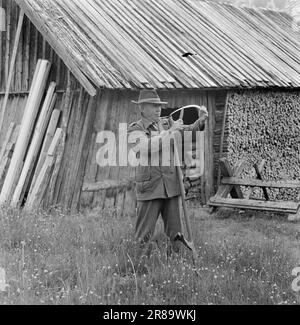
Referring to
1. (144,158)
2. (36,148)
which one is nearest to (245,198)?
(36,148)

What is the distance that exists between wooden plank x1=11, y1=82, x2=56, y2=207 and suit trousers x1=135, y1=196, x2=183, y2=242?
12.2 feet

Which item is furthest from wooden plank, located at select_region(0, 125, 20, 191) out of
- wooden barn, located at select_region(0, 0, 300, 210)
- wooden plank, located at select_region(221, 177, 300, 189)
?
wooden plank, located at select_region(221, 177, 300, 189)

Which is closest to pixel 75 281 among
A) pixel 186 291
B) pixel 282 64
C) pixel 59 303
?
pixel 59 303

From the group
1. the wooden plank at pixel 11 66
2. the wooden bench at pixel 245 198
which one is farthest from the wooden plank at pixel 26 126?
the wooden bench at pixel 245 198

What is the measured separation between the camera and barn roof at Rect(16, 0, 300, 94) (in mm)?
8766

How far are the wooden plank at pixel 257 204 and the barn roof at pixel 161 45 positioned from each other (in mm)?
1950

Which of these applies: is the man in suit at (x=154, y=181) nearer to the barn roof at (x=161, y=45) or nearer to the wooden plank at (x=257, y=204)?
the barn roof at (x=161, y=45)

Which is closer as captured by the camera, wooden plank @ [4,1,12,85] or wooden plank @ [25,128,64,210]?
wooden plank @ [25,128,64,210]

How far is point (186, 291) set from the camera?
5.10 meters

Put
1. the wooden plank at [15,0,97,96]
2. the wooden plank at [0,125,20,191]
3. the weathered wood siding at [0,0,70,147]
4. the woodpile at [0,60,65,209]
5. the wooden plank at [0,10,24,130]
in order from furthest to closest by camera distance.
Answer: the wooden plank at [0,10,24,130]
the wooden plank at [0,125,20,191]
the weathered wood siding at [0,0,70,147]
the woodpile at [0,60,65,209]
the wooden plank at [15,0,97,96]

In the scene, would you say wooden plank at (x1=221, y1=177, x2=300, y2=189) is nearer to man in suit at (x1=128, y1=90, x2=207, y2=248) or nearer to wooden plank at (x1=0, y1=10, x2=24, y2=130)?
man in suit at (x1=128, y1=90, x2=207, y2=248)

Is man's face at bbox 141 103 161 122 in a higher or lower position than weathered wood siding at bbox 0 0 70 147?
lower

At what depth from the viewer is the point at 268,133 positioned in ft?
38.5

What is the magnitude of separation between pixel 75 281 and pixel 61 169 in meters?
3.84
